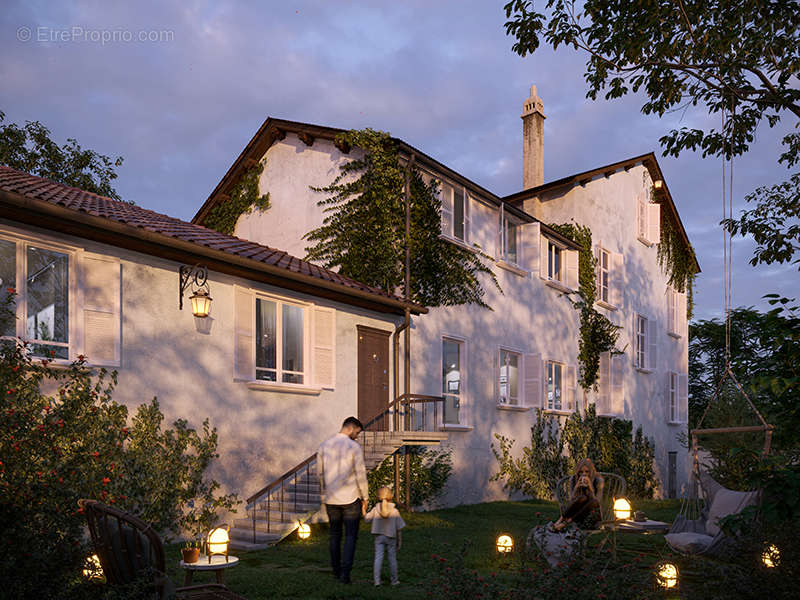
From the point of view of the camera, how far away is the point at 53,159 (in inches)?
822

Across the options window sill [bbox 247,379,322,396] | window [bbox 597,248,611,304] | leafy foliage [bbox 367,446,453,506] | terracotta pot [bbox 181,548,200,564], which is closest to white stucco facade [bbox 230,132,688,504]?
window [bbox 597,248,611,304]

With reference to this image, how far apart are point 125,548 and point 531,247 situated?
14382 mm

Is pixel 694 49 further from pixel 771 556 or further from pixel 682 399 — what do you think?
pixel 682 399

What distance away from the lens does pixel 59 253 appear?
8633 mm

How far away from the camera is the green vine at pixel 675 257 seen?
25531mm

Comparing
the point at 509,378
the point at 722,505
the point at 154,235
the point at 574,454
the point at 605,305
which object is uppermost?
the point at 154,235

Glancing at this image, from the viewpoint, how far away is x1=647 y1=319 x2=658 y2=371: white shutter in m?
24.1

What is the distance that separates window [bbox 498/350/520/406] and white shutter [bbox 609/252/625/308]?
19.8 feet

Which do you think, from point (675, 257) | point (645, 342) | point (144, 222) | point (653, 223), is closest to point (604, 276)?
point (645, 342)

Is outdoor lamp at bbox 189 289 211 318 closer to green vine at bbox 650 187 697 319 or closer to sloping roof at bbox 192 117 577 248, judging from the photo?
sloping roof at bbox 192 117 577 248

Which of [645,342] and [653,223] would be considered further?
[653,223]

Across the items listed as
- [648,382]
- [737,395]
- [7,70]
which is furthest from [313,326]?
[648,382]

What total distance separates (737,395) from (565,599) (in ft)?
43.3

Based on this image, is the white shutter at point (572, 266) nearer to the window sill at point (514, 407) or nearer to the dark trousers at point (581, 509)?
the window sill at point (514, 407)
